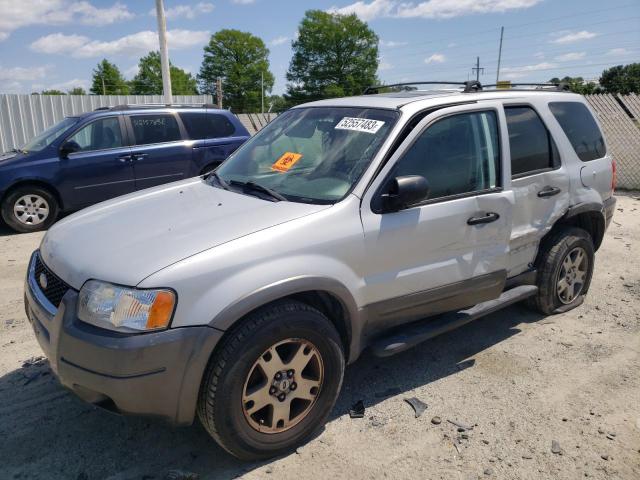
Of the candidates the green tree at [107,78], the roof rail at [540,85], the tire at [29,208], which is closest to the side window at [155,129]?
the tire at [29,208]

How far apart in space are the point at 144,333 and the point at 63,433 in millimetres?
1200

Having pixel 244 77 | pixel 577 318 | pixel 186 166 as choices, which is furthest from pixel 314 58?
pixel 577 318

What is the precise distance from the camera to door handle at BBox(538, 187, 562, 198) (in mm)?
3830

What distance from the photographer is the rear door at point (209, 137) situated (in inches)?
333

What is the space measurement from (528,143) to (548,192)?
41cm

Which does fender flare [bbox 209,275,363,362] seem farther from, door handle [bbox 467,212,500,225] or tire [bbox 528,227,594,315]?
tire [bbox 528,227,594,315]

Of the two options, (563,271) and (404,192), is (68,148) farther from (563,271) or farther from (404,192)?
(563,271)

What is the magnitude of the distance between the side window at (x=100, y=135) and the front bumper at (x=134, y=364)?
6.11m

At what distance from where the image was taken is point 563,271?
4.34m

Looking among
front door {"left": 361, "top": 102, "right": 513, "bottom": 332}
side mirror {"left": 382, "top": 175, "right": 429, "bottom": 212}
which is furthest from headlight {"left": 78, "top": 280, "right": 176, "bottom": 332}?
side mirror {"left": 382, "top": 175, "right": 429, "bottom": 212}

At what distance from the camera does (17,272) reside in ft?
18.8

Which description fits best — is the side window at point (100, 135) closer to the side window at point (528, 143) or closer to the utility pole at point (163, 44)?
the utility pole at point (163, 44)

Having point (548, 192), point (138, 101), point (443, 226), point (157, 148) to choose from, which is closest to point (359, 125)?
point (443, 226)

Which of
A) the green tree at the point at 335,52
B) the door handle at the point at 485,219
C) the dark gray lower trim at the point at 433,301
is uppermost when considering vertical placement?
the green tree at the point at 335,52
